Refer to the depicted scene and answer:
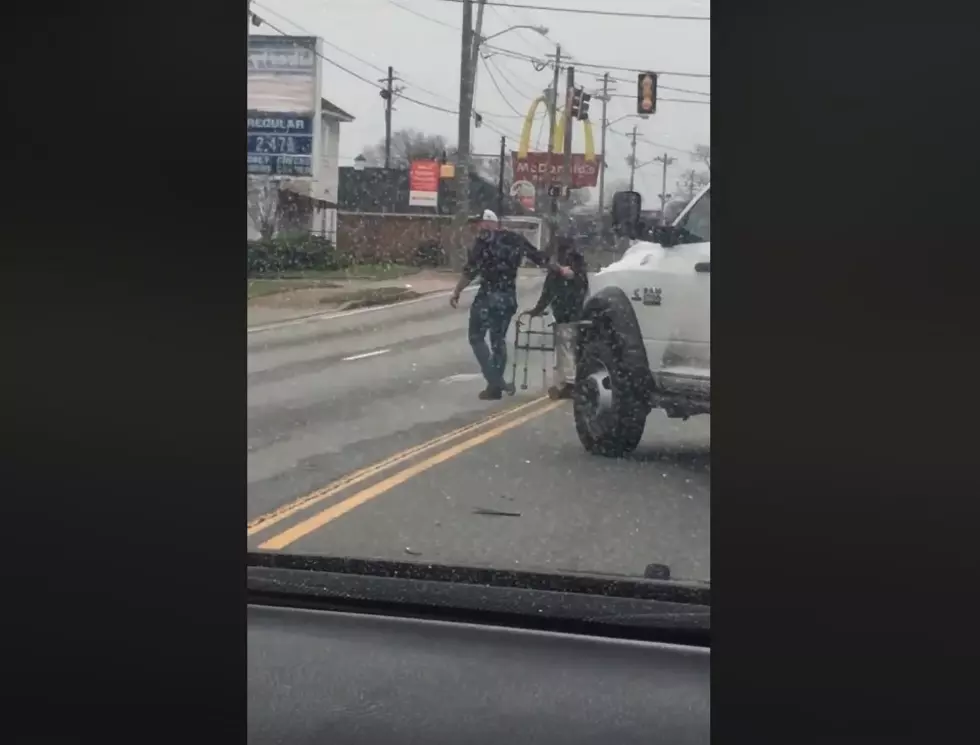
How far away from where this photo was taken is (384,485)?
466 centimetres

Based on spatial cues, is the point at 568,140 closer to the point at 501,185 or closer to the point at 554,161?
the point at 554,161

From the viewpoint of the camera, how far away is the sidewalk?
5.41 meters

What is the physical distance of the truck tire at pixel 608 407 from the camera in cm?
454

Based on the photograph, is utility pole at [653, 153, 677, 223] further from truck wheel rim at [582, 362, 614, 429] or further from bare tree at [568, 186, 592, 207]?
truck wheel rim at [582, 362, 614, 429]

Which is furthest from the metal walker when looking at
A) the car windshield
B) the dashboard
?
the dashboard

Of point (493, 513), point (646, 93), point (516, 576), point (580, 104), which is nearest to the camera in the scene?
point (516, 576)

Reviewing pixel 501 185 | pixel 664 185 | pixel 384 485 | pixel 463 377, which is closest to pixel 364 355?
pixel 463 377

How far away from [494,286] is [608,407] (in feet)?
3.39

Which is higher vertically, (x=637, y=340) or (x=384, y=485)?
(x=637, y=340)

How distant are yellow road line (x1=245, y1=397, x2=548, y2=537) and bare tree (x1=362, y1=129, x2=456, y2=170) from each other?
4.47ft
